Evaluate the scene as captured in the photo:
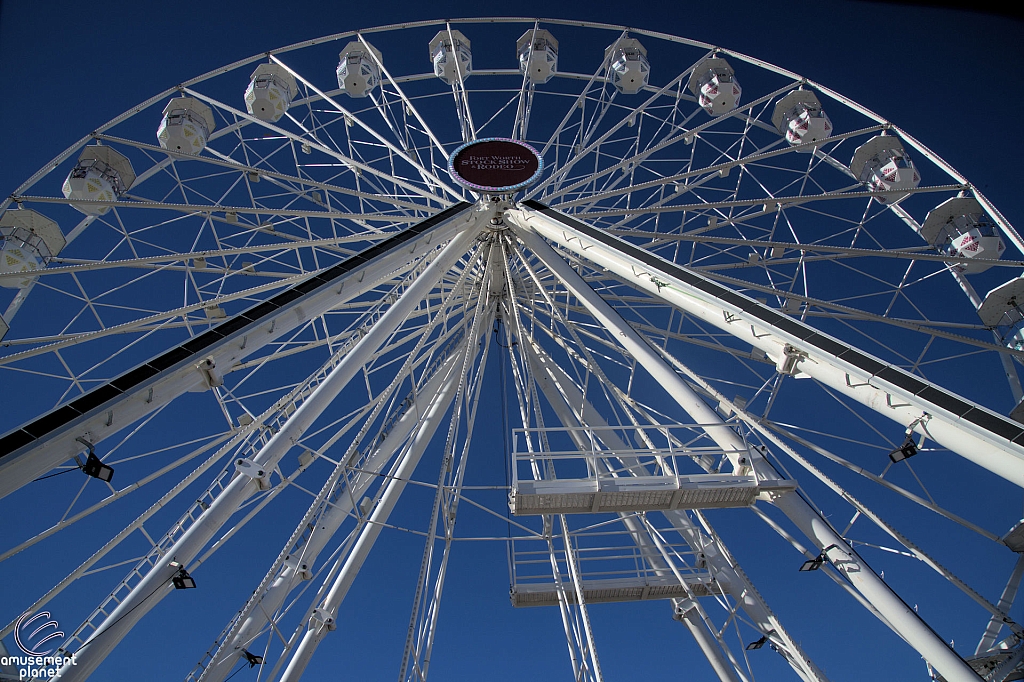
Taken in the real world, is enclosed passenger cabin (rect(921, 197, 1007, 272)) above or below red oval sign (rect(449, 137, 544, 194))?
below

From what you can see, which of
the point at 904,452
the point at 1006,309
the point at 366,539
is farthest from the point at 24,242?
the point at 1006,309

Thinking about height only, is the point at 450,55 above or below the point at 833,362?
→ above

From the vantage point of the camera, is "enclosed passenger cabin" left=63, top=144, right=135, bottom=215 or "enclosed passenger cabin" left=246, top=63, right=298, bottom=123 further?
"enclosed passenger cabin" left=246, top=63, right=298, bottom=123

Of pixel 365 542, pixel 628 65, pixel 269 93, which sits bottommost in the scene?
pixel 365 542

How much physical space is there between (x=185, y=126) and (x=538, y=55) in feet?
29.7

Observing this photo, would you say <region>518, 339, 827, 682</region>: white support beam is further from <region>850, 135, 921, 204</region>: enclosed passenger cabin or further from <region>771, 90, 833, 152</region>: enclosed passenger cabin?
<region>771, 90, 833, 152</region>: enclosed passenger cabin

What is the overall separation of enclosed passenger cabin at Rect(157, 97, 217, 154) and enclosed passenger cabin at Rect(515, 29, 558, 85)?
8180 millimetres

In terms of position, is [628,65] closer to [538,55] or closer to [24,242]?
[538,55]

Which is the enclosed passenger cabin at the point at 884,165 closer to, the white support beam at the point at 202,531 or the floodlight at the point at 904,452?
the floodlight at the point at 904,452

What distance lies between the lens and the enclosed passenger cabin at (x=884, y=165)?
14.9 meters

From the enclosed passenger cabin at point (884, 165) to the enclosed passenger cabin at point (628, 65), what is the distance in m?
5.83

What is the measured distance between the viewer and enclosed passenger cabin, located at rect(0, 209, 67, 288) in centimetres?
1135

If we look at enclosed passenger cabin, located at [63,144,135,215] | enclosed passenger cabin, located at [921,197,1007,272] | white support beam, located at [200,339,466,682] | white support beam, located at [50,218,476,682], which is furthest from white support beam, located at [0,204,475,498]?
enclosed passenger cabin, located at [921,197,1007,272]

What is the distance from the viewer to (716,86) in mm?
16484
